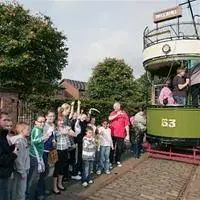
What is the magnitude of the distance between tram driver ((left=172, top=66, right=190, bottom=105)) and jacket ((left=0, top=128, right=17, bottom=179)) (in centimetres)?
807

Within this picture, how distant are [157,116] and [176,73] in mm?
1711

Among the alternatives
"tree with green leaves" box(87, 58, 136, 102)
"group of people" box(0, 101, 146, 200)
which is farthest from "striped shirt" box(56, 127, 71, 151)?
"tree with green leaves" box(87, 58, 136, 102)

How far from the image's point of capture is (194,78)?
44.1 ft

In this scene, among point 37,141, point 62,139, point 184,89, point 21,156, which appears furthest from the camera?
point 184,89

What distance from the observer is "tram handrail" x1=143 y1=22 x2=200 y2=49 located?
13586 mm

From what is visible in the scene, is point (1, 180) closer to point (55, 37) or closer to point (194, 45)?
point (194, 45)

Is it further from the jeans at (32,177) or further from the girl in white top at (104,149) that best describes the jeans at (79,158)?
the jeans at (32,177)

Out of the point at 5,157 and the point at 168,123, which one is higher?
the point at 168,123

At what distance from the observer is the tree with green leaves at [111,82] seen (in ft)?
164

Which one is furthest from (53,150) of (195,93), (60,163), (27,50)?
(27,50)

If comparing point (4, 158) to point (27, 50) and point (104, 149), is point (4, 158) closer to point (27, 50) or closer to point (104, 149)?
point (104, 149)

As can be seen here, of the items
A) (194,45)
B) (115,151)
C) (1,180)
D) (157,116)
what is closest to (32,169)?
(1,180)

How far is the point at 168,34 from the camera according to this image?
1395 cm

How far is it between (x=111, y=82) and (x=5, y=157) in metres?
45.6
